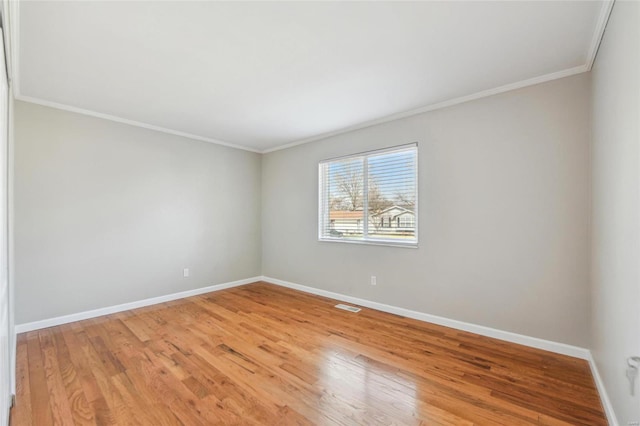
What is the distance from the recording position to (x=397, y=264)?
356 cm

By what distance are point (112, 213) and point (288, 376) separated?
3.05 metres

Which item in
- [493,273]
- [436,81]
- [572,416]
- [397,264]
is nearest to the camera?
[572,416]

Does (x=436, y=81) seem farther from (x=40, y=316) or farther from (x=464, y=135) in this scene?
(x=40, y=316)

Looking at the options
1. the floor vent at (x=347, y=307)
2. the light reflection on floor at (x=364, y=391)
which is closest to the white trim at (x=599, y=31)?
the light reflection on floor at (x=364, y=391)

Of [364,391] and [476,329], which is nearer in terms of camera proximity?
[364,391]

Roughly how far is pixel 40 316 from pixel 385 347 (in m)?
3.68

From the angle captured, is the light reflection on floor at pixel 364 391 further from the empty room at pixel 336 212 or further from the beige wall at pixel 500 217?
the beige wall at pixel 500 217

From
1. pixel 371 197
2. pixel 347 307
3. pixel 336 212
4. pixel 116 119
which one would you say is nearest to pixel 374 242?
pixel 371 197

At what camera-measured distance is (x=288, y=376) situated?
2189 mm

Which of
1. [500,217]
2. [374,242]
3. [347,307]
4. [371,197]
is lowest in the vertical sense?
[347,307]

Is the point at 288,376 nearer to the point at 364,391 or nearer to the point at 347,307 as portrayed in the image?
the point at 364,391

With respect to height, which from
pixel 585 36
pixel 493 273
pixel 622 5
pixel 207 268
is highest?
pixel 585 36

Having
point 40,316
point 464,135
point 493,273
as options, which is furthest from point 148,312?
point 464,135

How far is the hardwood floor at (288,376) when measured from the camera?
1775 millimetres
